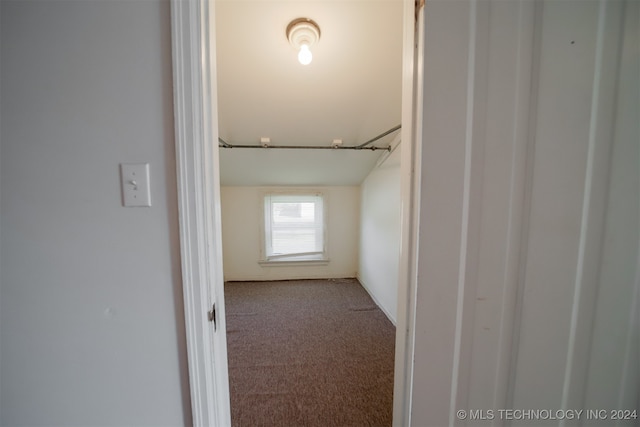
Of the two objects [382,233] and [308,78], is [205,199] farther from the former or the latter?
[382,233]

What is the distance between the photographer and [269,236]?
11.1 ft

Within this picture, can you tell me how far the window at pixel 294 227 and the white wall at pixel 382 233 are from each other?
74 centimetres

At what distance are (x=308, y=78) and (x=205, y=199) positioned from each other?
57.6 inches

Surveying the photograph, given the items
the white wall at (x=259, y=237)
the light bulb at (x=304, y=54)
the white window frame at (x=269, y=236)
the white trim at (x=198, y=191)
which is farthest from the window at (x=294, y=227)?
the white trim at (x=198, y=191)

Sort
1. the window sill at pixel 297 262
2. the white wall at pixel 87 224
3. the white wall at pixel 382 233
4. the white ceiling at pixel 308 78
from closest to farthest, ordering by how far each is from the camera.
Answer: the white wall at pixel 87 224 → the white ceiling at pixel 308 78 → the white wall at pixel 382 233 → the window sill at pixel 297 262

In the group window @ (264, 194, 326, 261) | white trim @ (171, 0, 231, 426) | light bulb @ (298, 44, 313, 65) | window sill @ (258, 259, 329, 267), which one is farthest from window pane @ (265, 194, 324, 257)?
white trim @ (171, 0, 231, 426)

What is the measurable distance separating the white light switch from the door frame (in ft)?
0.31

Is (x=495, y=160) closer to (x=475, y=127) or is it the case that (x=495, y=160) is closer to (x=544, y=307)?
(x=475, y=127)

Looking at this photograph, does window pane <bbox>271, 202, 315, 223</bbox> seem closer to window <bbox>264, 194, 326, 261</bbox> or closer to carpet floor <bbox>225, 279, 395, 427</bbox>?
window <bbox>264, 194, 326, 261</bbox>

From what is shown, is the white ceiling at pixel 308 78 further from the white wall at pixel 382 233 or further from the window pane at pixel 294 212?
the window pane at pixel 294 212

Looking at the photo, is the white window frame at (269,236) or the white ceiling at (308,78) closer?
the white ceiling at (308,78)

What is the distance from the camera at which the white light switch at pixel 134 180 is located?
0.54m

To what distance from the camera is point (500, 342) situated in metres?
0.59

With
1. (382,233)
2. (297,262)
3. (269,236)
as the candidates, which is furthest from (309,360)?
(269,236)
